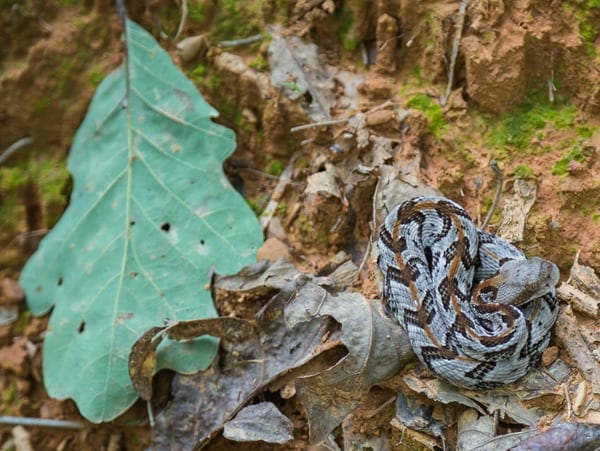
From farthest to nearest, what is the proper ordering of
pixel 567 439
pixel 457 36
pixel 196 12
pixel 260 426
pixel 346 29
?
pixel 196 12
pixel 346 29
pixel 457 36
pixel 260 426
pixel 567 439

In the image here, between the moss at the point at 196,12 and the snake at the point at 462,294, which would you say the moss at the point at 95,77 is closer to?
the moss at the point at 196,12

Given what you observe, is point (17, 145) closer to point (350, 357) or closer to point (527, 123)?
point (350, 357)

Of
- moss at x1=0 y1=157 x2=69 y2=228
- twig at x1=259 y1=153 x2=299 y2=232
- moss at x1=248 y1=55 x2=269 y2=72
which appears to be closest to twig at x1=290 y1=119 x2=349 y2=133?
twig at x1=259 y1=153 x2=299 y2=232

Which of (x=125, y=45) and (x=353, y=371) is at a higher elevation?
(x=125, y=45)

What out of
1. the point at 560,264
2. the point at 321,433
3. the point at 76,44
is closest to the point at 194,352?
the point at 321,433

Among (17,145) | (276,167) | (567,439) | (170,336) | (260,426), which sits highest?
(17,145)

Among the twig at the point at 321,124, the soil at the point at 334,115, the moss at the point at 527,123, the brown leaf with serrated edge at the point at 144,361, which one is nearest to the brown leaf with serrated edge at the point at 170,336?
the brown leaf with serrated edge at the point at 144,361

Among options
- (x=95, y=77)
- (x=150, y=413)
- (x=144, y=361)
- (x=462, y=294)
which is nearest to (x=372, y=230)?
(x=462, y=294)
